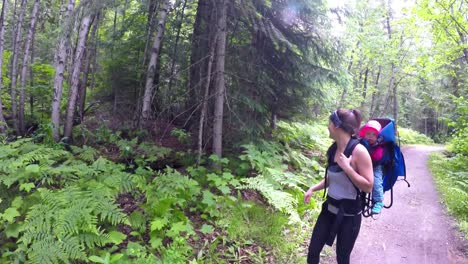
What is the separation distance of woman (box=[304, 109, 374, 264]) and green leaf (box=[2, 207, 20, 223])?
343cm

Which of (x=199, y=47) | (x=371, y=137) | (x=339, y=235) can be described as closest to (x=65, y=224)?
(x=339, y=235)

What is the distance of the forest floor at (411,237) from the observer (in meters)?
5.02

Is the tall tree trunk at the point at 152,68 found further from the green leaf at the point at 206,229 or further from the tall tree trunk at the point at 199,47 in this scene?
the green leaf at the point at 206,229

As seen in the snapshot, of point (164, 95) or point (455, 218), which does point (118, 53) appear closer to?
point (164, 95)

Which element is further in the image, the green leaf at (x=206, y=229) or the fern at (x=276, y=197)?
the fern at (x=276, y=197)

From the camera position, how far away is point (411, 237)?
585cm

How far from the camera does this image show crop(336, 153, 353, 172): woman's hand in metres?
2.90

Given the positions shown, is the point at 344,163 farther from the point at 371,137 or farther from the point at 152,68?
the point at 152,68

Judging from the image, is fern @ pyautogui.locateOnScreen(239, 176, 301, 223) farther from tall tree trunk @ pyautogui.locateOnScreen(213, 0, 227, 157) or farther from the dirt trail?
tall tree trunk @ pyautogui.locateOnScreen(213, 0, 227, 157)

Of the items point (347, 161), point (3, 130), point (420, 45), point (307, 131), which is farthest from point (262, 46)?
point (420, 45)

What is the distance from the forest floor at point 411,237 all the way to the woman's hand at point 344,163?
2.46m

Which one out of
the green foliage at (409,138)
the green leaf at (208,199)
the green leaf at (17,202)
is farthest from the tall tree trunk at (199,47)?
the green foliage at (409,138)

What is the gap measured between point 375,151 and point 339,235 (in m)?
0.99

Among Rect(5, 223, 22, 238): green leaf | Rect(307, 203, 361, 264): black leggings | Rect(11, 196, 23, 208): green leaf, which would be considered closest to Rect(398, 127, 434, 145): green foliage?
Rect(307, 203, 361, 264): black leggings
